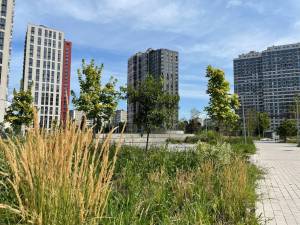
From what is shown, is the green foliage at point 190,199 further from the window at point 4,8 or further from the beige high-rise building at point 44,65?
the beige high-rise building at point 44,65

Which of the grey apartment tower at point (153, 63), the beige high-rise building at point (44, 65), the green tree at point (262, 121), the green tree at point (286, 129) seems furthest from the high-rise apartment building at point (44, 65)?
the green tree at point (286, 129)

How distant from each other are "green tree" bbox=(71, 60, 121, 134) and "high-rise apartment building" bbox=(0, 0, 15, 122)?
4199 centimetres

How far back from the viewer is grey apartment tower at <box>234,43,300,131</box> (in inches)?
2507

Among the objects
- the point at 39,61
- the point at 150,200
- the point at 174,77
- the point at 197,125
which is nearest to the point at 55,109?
the point at 39,61

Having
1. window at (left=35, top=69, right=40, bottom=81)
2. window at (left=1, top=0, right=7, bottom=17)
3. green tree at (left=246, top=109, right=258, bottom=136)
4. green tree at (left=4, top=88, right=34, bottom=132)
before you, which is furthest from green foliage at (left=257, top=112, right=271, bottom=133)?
window at (left=35, top=69, right=40, bottom=81)

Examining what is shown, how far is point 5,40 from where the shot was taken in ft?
210

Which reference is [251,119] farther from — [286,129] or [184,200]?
[184,200]

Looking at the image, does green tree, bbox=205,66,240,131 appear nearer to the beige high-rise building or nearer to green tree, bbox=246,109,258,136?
green tree, bbox=246,109,258,136

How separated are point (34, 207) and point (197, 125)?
6533 cm

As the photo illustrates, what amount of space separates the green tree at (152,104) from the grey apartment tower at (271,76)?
4958 centimetres

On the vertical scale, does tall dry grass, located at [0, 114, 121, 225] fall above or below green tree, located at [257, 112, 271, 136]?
below

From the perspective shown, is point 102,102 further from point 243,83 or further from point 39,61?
point 39,61


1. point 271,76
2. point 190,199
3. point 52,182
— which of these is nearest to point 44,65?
point 271,76

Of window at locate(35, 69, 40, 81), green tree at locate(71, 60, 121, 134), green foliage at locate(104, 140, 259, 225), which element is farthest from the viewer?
window at locate(35, 69, 40, 81)
